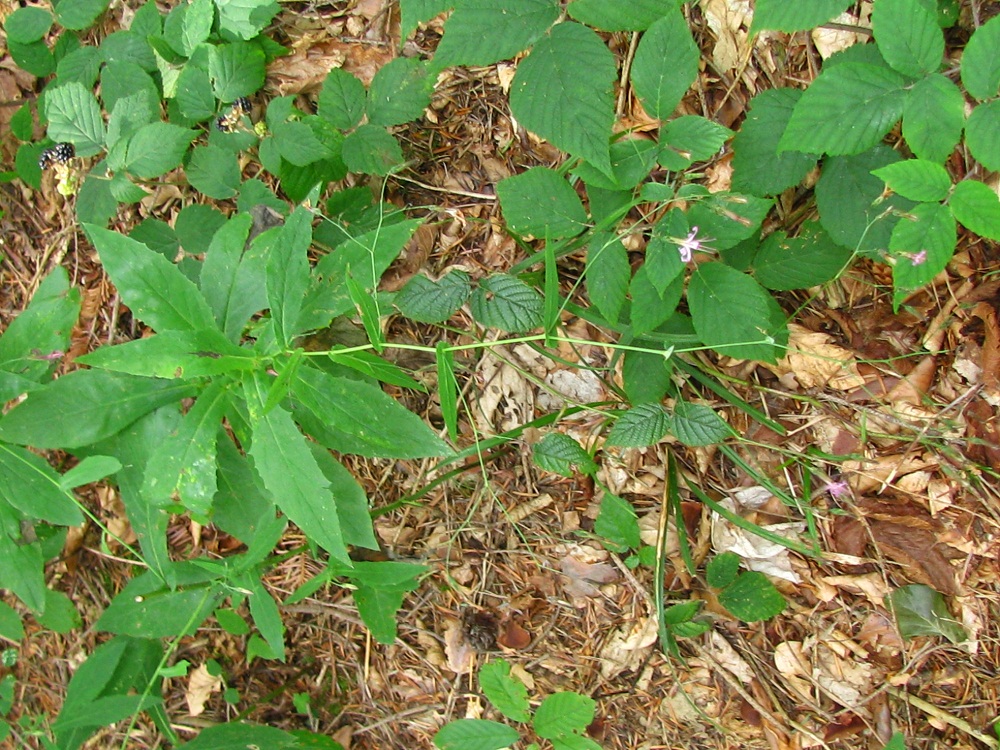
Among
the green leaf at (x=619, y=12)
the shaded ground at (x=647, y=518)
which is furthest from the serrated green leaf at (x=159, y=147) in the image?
the green leaf at (x=619, y=12)

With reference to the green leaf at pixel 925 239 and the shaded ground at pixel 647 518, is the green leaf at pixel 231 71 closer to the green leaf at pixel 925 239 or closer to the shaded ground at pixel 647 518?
the shaded ground at pixel 647 518

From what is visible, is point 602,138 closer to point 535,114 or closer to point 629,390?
point 535,114

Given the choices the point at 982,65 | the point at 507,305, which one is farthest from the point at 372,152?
the point at 982,65

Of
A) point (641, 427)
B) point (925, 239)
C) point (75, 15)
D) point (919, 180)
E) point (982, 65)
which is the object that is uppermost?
point (982, 65)

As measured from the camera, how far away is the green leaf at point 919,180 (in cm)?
143

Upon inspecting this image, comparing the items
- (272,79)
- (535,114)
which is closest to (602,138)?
(535,114)

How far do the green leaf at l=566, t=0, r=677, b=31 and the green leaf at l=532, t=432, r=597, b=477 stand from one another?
977mm

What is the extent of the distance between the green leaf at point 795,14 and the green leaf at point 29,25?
86.8 inches

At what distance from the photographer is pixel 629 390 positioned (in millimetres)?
1901

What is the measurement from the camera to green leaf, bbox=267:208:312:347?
4.84 ft

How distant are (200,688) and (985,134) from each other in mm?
2823

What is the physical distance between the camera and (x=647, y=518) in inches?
82.4

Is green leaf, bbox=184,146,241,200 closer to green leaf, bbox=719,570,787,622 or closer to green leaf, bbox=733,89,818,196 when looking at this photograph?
green leaf, bbox=733,89,818,196

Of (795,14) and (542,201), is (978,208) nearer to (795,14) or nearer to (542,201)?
(795,14)
